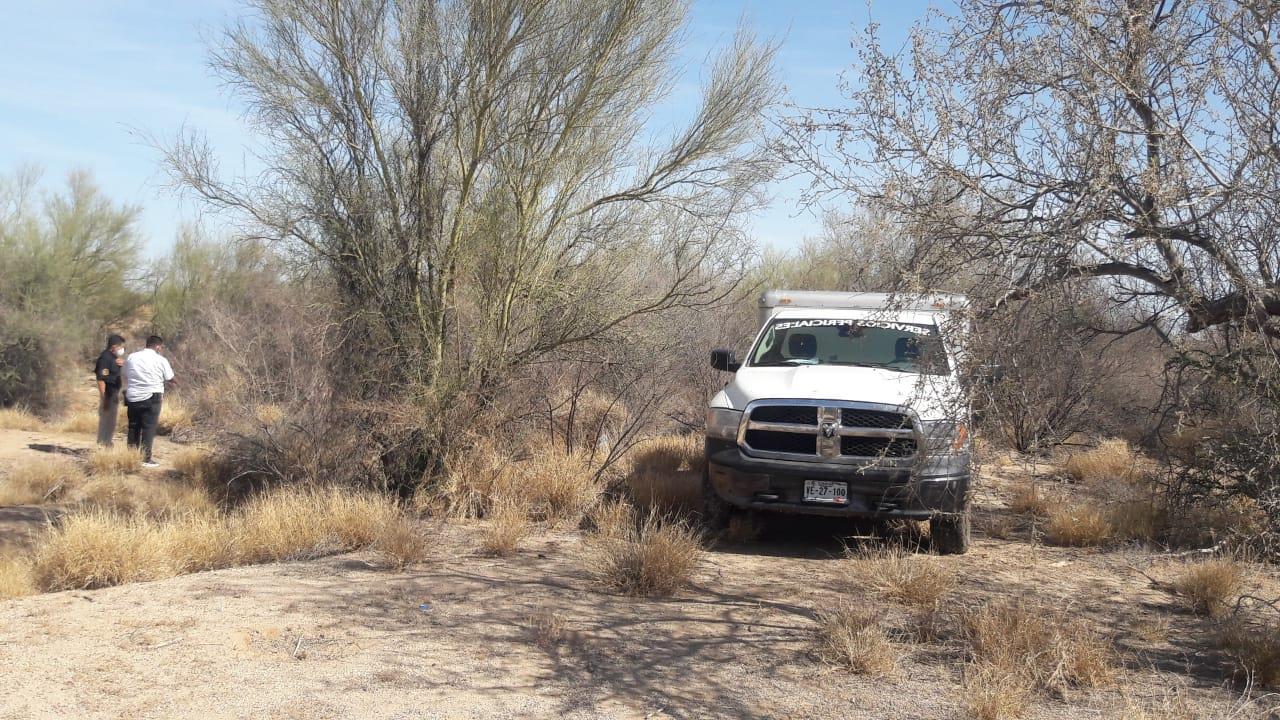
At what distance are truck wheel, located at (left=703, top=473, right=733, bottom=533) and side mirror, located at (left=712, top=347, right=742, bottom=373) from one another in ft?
3.84

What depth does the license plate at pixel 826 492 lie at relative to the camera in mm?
7473

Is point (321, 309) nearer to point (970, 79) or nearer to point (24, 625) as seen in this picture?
point (24, 625)

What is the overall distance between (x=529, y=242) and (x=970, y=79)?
5.35m

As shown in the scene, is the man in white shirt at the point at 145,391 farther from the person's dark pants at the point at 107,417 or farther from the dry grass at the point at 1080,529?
the dry grass at the point at 1080,529

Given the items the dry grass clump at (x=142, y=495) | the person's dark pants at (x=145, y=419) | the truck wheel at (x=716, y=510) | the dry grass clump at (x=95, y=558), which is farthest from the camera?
the person's dark pants at (x=145, y=419)

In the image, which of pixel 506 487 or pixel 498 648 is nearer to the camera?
pixel 498 648

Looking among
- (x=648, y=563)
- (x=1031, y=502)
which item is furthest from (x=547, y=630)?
(x=1031, y=502)

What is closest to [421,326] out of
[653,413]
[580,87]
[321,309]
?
[321,309]

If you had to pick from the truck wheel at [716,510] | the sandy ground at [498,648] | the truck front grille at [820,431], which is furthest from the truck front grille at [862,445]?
the truck wheel at [716,510]

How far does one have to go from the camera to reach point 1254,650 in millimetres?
5098

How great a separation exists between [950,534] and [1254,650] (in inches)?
109

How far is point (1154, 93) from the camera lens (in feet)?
15.7

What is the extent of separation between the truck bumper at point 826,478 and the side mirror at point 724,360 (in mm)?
1336

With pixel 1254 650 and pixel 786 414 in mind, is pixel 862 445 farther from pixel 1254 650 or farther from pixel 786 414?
pixel 1254 650
